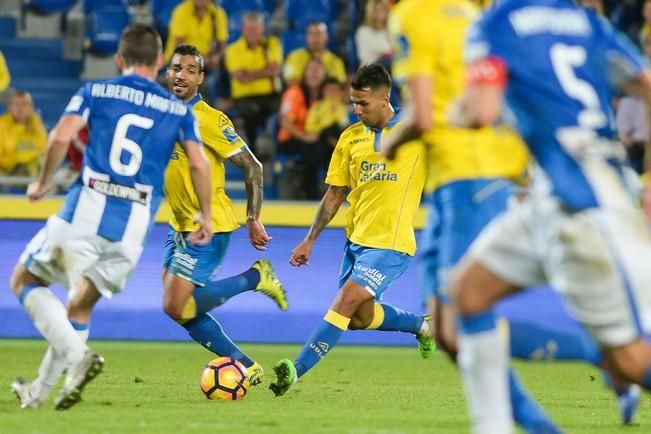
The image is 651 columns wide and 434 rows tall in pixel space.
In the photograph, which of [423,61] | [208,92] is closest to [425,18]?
[423,61]

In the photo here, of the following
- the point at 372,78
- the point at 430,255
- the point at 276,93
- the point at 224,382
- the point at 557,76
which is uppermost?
the point at 557,76

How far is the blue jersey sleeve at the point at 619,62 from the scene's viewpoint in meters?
5.27

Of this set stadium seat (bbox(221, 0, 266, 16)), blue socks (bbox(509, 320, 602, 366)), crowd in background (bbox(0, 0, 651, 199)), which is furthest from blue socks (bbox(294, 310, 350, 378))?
stadium seat (bbox(221, 0, 266, 16))

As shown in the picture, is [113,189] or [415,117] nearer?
[415,117]

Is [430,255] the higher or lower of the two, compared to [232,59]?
higher

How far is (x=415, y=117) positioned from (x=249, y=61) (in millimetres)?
10718

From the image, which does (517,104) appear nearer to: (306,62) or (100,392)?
(100,392)

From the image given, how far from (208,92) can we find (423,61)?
11006 mm

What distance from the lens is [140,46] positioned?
7359mm

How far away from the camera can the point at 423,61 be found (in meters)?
5.89

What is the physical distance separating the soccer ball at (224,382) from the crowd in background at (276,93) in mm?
6861

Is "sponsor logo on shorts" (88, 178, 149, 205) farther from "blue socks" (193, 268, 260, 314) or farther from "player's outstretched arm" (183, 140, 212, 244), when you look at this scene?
"blue socks" (193, 268, 260, 314)

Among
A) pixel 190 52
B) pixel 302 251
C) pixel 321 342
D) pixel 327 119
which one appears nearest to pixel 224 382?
pixel 321 342

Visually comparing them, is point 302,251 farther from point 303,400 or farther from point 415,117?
point 415,117
